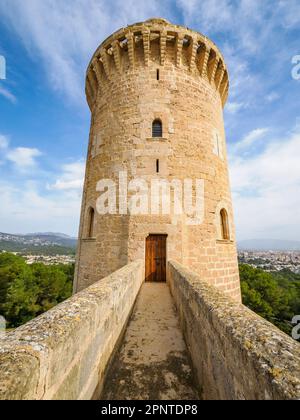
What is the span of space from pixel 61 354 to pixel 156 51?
1180 centimetres

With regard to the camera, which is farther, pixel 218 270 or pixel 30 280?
pixel 30 280

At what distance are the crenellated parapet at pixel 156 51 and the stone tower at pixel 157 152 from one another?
4 cm

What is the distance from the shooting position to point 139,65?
9.81 meters

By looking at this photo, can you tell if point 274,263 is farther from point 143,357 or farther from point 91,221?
point 143,357

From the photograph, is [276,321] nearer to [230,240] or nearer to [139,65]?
[230,240]

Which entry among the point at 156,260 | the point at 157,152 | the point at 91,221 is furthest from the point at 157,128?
the point at 156,260

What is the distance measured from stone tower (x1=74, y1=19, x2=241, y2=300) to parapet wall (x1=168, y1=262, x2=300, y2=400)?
571cm

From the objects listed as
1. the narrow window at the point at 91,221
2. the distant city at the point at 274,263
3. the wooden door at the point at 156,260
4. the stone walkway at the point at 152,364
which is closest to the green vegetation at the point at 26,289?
the narrow window at the point at 91,221

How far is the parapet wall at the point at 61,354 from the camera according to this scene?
1089 mm

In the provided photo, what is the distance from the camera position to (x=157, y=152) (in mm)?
8766
